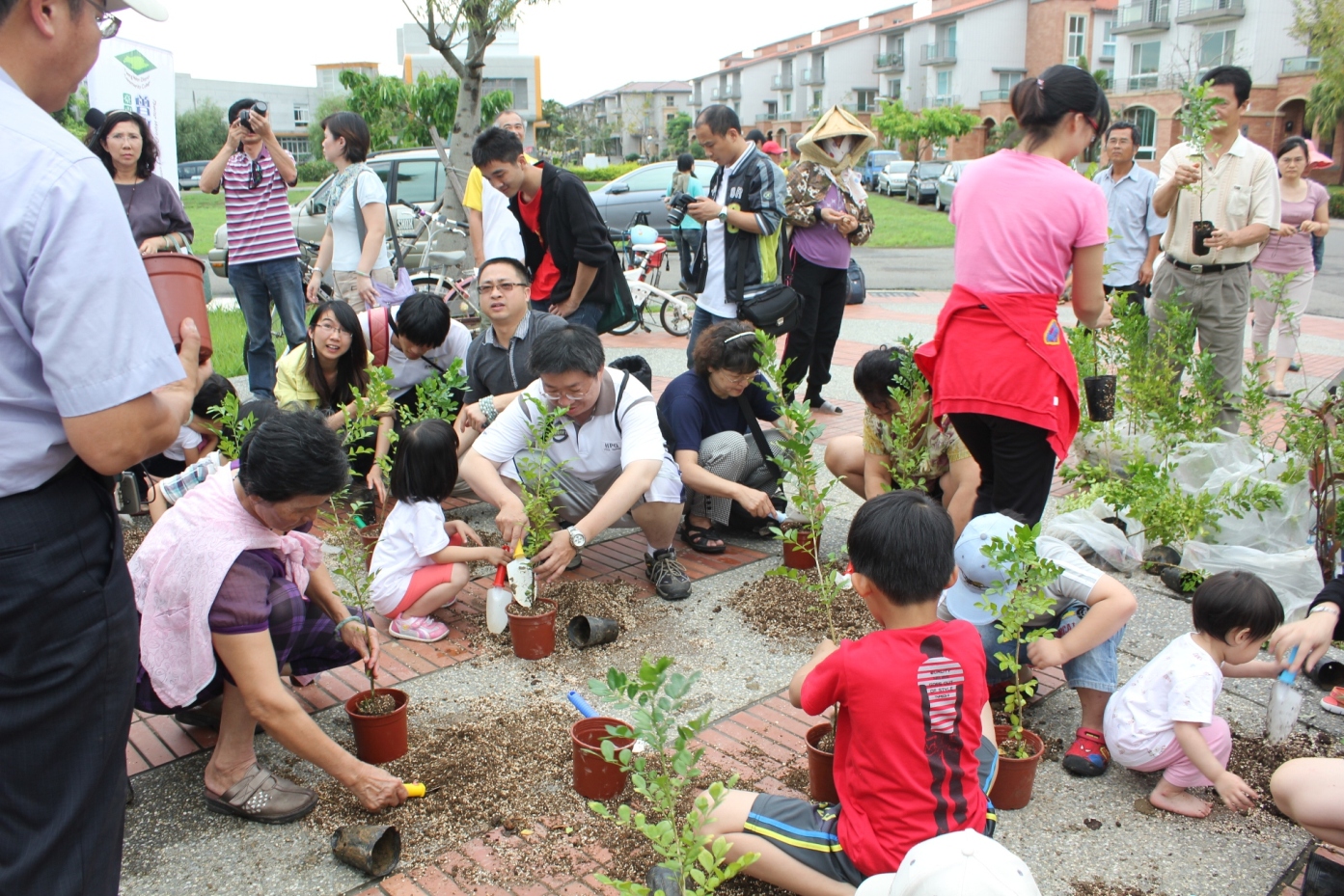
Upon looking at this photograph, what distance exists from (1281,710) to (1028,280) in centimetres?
148

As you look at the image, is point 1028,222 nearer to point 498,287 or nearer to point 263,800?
point 498,287

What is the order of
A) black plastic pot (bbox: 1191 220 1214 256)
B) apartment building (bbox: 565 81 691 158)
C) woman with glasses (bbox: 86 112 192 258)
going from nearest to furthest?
black plastic pot (bbox: 1191 220 1214 256)
woman with glasses (bbox: 86 112 192 258)
apartment building (bbox: 565 81 691 158)

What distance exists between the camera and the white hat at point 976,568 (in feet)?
9.27

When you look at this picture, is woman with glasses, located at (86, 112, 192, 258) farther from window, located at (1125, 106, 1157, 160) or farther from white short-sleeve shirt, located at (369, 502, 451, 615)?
window, located at (1125, 106, 1157, 160)

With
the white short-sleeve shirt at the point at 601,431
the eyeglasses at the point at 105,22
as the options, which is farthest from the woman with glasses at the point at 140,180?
the eyeglasses at the point at 105,22

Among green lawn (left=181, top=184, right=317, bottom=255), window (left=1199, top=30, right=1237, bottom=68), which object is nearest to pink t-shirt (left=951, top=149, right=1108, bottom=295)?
green lawn (left=181, top=184, right=317, bottom=255)

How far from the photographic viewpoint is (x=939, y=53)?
200ft

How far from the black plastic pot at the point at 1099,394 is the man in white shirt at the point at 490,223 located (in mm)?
3297

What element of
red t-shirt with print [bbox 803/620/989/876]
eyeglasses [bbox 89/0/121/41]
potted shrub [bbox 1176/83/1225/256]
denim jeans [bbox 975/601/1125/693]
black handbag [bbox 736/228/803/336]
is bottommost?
denim jeans [bbox 975/601/1125/693]

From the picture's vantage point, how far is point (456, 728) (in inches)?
117

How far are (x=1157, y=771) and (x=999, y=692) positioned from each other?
48cm

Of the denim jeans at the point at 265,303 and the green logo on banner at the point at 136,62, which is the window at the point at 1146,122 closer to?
the green logo on banner at the point at 136,62

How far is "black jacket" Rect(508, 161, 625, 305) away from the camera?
5.17 metres

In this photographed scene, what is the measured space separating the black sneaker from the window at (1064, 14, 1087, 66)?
57.5 metres
